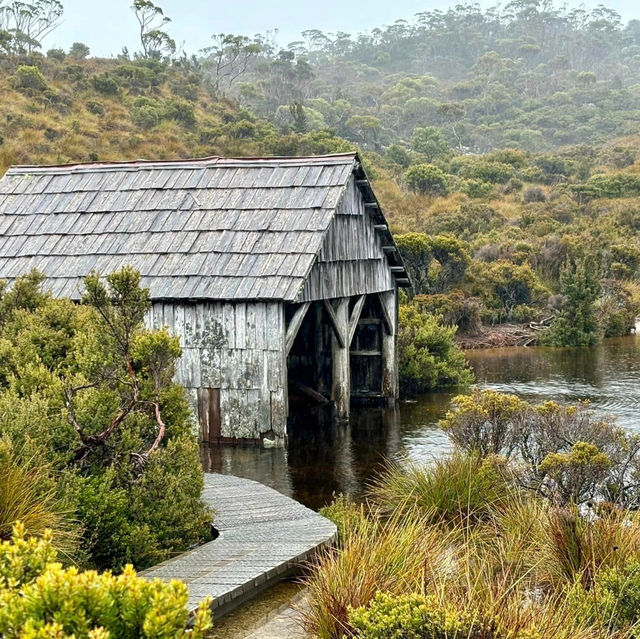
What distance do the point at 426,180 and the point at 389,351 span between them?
32783 millimetres

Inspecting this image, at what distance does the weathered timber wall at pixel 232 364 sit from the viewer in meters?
15.0

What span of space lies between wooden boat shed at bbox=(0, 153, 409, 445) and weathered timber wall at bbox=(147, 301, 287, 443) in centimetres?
2

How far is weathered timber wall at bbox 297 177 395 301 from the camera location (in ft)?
52.5

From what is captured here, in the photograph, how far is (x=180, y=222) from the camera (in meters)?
16.8

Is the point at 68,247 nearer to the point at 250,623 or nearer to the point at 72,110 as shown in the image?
the point at 250,623

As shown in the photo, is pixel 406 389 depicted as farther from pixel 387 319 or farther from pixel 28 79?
pixel 28 79

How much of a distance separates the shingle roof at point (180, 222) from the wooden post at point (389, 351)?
13.1ft

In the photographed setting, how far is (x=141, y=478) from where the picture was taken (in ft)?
27.3

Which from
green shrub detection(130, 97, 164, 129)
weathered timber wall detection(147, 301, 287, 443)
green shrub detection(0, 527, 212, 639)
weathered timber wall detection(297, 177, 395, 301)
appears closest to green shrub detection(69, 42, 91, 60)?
green shrub detection(130, 97, 164, 129)

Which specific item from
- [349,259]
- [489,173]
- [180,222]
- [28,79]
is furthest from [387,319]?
[489,173]

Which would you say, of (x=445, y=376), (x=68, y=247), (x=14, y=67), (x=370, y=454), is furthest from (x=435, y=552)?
(x=14, y=67)

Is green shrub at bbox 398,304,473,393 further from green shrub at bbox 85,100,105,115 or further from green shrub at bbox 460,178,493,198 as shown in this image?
green shrub at bbox 460,178,493,198

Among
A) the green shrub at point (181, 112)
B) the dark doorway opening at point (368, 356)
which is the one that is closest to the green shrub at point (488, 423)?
the dark doorway opening at point (368, 356)

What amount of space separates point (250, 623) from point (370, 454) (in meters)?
7.77
